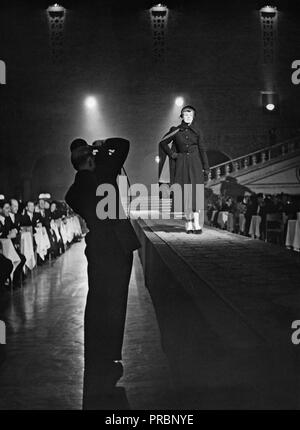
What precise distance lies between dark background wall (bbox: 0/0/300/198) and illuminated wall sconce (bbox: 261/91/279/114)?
0.20 m

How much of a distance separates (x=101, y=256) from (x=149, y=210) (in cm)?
1477

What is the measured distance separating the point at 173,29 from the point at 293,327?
840 inches

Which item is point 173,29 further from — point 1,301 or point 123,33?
point 1,301

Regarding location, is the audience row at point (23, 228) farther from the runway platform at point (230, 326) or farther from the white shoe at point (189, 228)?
the runway platform at point (230, 326)

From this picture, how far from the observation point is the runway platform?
2432 millimetres

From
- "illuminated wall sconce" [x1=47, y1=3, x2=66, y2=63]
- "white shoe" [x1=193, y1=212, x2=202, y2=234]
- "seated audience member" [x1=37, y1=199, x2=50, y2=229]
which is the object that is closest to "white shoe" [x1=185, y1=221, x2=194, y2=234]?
"white shoe" [x1=193, y1=212, x2=202, y2=234]

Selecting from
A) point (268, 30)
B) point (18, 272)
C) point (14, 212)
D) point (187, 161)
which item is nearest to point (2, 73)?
point (268, 30)

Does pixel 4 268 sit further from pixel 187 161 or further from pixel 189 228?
pixel 189 228

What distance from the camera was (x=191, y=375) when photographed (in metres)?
3.29

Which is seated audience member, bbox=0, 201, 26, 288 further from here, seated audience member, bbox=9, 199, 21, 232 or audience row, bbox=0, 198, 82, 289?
seated audience member, bbox=9, 199, 21, 232

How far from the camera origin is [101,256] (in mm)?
3238

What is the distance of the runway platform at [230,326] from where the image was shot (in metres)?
2.43

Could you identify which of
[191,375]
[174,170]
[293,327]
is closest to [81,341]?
[191,375]

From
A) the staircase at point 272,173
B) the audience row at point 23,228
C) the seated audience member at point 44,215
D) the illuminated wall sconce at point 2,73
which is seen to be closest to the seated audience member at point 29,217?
the audience row at point 23,228
